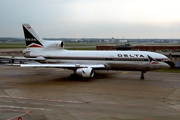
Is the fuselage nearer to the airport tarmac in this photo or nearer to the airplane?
the airplane

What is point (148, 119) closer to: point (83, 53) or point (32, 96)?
point (32, 96)

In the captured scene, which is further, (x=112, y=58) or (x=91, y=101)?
(x=112, y=58)

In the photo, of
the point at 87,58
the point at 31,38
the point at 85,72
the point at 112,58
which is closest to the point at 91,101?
the point at 85,72

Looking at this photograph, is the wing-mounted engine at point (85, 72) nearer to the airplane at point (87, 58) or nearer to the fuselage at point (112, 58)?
the airplane at point (87, 58)

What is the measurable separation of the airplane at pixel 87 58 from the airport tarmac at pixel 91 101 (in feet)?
9.30

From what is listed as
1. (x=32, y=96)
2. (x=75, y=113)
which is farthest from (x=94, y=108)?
(x=32, y=96)

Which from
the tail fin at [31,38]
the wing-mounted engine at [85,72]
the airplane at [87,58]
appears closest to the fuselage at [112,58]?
the airplane at [87,58]

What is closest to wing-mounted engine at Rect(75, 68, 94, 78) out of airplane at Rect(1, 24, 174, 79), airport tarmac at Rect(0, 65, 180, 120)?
airplane at Rect(1, 24, 174, 79)

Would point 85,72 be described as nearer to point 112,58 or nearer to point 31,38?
point 112,58

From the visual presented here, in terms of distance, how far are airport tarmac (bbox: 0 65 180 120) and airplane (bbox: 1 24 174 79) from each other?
283cm

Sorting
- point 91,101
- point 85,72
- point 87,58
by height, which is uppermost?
point 87,58

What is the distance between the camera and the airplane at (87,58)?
32.0 metres

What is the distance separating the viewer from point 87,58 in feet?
114

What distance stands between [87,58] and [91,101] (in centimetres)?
1469
